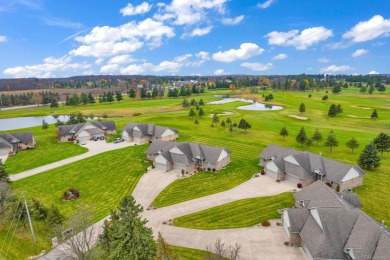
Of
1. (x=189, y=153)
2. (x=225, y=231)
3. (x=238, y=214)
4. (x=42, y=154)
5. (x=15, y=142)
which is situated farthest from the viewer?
(x=15, y=142)

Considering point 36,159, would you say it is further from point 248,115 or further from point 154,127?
point 248,115

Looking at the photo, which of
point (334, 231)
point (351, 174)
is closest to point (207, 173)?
point (351, 174)

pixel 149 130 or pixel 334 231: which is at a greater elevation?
pixel 149 130

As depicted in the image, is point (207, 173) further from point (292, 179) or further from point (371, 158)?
point (371, 158)

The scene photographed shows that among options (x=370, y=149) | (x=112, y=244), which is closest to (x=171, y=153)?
(x=112, y=244)

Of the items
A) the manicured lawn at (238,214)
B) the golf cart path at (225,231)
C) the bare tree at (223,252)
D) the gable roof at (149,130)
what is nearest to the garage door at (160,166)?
the golf cart path at (225,231)

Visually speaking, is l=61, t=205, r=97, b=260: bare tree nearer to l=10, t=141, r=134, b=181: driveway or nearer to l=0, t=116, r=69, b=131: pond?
l=10, t=141, r=134, b=181: driveway

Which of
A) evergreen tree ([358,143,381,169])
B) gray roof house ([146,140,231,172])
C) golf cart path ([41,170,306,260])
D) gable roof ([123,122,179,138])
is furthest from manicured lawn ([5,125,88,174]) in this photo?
evergreen tree ([358,143,381,169])
